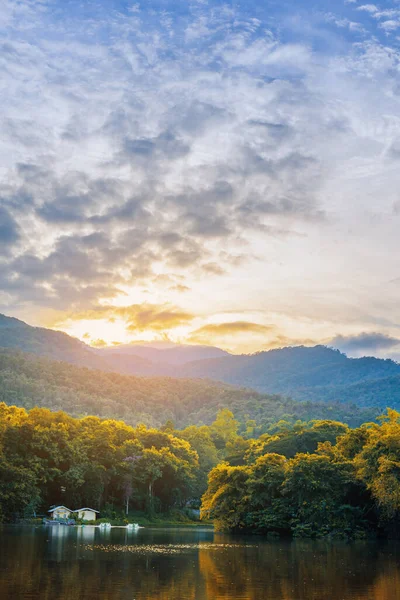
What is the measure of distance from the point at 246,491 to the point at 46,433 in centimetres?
2286

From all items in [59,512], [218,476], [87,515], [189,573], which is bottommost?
[87,515]

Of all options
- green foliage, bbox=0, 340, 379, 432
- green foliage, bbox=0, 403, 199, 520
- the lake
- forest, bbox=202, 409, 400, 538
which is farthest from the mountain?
the lake

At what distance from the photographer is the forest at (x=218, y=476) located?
4819cm

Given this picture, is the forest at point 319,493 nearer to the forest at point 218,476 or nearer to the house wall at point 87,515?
the forest at point 218,476

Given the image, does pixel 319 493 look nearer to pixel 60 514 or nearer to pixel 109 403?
pixel 60 514

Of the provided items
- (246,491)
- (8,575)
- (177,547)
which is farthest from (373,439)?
(8,575)

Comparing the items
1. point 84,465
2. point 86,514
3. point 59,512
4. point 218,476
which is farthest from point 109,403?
point 218,476

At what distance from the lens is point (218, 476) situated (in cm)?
5431

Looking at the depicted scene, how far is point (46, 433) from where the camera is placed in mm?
63594

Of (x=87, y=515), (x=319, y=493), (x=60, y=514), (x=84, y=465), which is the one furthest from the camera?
(x=84, y=465)

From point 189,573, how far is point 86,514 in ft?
149

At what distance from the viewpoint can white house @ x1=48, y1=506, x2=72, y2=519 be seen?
62188mm

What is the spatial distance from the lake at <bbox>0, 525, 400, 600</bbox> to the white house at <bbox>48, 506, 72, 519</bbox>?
2908 centimetres

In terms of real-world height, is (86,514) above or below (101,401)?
below
